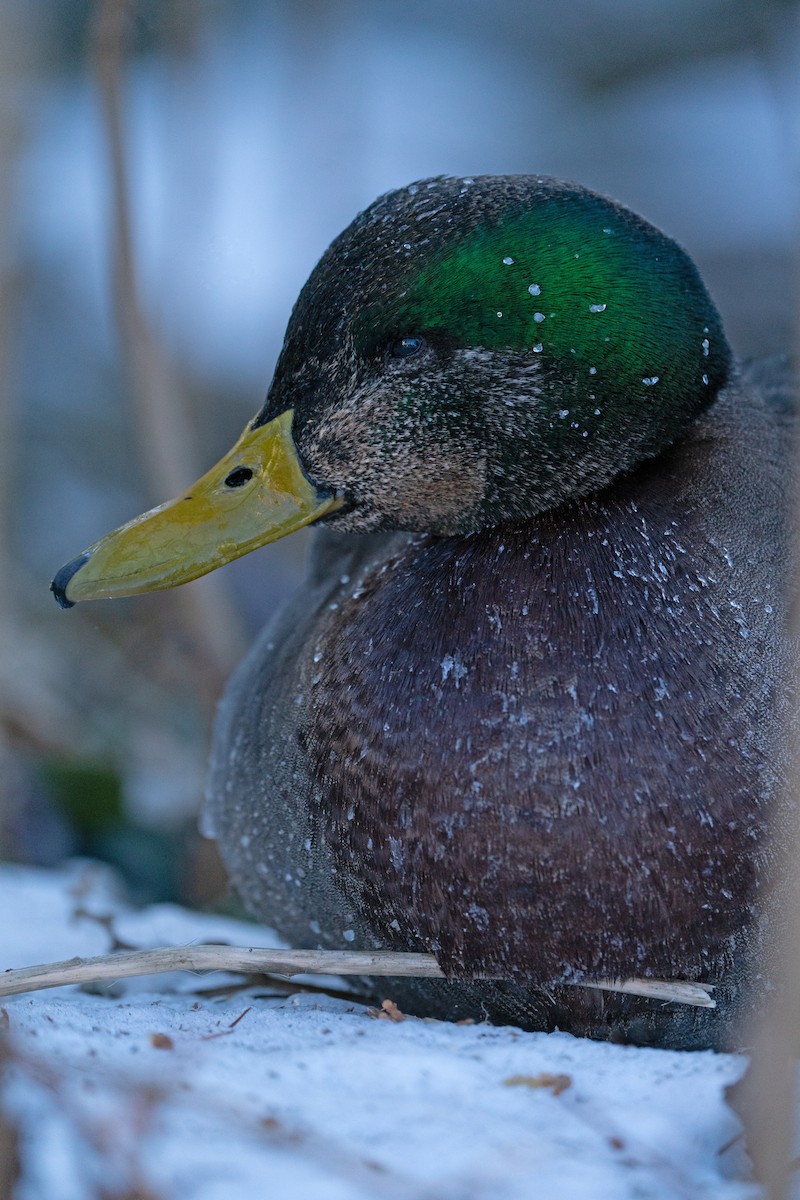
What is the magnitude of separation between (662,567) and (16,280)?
1.82 meters

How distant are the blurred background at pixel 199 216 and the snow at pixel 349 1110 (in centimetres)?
137

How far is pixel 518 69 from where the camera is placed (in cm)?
511

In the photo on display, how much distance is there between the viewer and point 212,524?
1.56 metres

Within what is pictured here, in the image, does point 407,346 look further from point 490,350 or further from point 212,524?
point 212,524

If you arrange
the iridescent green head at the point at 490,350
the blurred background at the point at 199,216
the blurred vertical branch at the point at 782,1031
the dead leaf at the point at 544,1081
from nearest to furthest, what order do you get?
1. the blurred vertical branch at the point at 782,1031
2. the dead leaf at the point at 544,1081
3. the iridescent green head at the point at 490,350
4. the blurred background at the point at 199,216

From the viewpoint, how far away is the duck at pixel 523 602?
137 cm

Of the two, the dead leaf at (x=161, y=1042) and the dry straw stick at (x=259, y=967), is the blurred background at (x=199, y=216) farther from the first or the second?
the dead leaf at (x=161, y=1042)

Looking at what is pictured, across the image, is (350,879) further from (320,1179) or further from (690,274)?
(690,274)

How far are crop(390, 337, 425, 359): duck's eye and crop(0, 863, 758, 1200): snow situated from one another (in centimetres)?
77

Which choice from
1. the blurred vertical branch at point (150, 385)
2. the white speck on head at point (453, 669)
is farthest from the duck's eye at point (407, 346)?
the blurred vertical branch at point (150, 385)

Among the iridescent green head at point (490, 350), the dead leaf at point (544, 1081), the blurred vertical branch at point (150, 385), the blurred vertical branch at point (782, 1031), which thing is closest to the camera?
the blurred vertical branch at point (782, 1031)

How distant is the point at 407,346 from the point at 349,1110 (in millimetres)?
837

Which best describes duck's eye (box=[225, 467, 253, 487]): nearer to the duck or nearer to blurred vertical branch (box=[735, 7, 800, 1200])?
the duck

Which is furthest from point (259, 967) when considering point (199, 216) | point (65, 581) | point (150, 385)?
point (199, 216)
